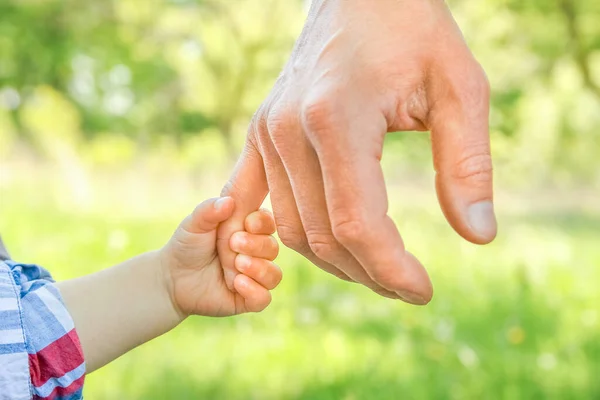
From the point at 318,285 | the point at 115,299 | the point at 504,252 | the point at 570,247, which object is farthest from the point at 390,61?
the point at 570,247

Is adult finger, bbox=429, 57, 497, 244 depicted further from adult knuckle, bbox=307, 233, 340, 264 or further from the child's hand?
the child's hand

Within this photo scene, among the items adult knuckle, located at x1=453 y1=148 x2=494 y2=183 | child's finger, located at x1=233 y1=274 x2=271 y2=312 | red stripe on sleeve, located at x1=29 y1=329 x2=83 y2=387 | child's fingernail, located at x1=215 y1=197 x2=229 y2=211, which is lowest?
red stripe on sleeve, located at x1=29 y1=329 x2=83 y2=387

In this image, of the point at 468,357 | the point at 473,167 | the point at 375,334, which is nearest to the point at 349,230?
the point at 473,167

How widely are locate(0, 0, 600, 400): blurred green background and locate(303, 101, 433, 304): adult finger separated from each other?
117 centimetres

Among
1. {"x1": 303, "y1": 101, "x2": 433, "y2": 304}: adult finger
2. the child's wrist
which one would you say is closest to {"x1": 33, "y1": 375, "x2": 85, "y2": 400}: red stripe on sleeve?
the child's wrist

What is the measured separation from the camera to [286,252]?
3.34 meters

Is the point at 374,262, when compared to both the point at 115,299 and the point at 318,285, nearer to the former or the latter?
the point at 115,299

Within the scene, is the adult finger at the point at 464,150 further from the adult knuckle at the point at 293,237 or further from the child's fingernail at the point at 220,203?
the child's fingernail at the point at 220,203

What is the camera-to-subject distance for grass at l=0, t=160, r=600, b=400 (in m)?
1.87

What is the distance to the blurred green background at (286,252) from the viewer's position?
198cm

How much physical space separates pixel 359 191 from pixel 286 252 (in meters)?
2.71

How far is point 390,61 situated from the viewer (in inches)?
27.3

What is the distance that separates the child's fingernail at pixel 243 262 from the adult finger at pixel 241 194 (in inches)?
0.9

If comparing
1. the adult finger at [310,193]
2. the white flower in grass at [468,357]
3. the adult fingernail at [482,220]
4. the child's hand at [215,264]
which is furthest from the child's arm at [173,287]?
the white flower in grass at [468,357]
